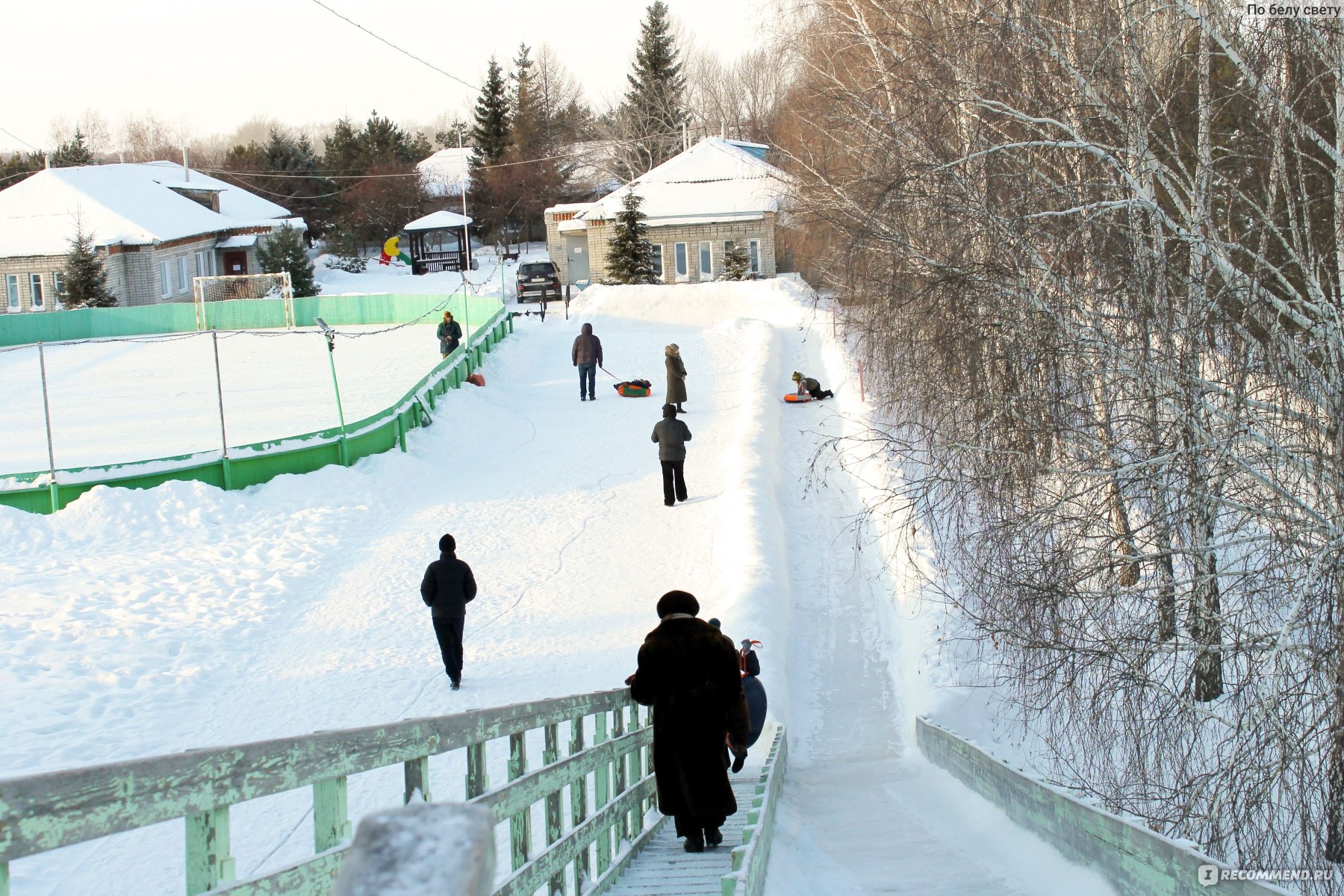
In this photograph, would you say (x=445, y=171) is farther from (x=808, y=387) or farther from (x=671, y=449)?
(x=671, y=449)

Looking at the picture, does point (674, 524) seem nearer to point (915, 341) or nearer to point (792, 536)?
point (792, 536)

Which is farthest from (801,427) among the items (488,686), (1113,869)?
(1113,869)

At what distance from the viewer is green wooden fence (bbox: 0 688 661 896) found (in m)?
1.84

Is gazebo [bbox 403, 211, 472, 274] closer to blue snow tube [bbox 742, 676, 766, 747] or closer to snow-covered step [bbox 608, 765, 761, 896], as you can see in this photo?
blue snow tube [bbox 742, 676, 766, 747]

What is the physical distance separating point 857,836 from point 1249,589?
9.85 ft

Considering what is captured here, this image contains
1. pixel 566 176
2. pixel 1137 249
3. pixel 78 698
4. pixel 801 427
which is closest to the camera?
pixel 1137 249

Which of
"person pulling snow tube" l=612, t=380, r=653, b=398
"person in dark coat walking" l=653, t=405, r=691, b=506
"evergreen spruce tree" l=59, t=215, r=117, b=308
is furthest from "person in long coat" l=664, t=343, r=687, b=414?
"evergreen spruce tree" l=59, t=215, r=117, b=308

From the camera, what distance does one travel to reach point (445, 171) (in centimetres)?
A: 8019

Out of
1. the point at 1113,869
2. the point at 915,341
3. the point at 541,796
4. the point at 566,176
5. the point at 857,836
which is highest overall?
the point at 566,176

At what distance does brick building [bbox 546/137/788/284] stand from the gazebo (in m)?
12.6

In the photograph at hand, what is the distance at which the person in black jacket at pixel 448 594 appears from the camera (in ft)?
33.5

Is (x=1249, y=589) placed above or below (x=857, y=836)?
above

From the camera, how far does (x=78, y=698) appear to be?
10.2 metres

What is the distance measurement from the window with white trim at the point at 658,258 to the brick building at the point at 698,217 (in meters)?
0.03
